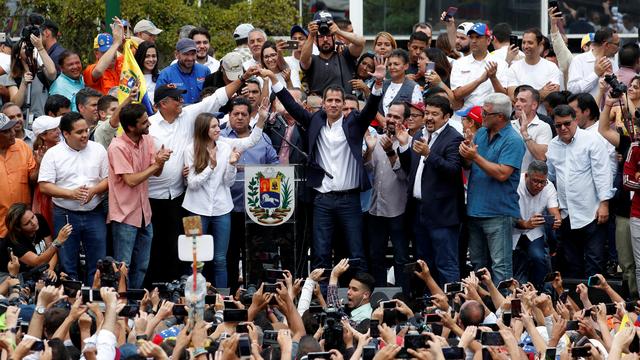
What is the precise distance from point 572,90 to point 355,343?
5.87 metres

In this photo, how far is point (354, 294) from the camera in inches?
536

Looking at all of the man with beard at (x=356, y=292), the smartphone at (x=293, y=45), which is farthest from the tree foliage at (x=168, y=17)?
the man with beard at (x=356, y=292)

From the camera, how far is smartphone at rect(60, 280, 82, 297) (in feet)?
40.8

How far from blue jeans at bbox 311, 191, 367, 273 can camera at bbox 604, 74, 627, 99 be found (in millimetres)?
2709

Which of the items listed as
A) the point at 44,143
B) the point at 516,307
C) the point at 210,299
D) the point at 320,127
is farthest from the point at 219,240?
the point at 516,307

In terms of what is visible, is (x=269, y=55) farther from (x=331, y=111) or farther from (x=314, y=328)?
(x=314, y=328)

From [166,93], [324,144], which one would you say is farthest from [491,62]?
[166,93]

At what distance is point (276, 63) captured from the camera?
1636 centimetres

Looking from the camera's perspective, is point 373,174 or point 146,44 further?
point 146,44

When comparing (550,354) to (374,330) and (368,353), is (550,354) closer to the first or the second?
(368,353)

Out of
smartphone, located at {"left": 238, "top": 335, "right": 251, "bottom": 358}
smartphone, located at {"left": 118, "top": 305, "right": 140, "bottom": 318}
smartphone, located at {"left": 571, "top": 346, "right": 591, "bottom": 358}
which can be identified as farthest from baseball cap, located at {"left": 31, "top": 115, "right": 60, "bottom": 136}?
smartphone, located at {"left": 571, "top": 346, "right": 591, "bottom": 358}

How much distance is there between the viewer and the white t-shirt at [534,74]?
16.4m

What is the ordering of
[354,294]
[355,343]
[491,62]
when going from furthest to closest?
1. [491,62]
2. [354,294]
3. [355,343]

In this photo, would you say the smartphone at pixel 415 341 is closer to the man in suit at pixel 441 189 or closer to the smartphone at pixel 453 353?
the smartphone at pixel 453 353
